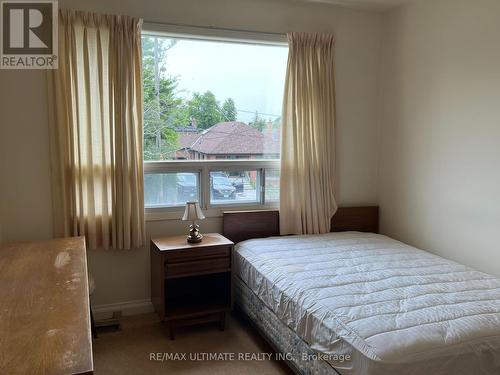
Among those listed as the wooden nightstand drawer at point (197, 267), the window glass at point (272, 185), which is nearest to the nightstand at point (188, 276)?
the wooden nightstand drawer at point (197, 267)

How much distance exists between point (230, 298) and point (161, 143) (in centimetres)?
134

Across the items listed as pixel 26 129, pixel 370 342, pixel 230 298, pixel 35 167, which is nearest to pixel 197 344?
pixel 230 298

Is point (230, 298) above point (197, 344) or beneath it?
above

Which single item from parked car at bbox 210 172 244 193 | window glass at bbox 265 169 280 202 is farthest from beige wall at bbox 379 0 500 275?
parked car at bbox 210 172 244 193

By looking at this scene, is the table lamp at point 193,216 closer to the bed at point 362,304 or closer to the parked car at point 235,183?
the bed at point 362,304

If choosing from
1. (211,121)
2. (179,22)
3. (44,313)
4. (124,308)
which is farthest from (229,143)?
(44,313)

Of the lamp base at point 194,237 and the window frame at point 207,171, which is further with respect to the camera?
the window frame at point 207,171

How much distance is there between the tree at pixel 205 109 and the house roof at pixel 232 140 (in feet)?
0.17

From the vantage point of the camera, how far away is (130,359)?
266 centimetres

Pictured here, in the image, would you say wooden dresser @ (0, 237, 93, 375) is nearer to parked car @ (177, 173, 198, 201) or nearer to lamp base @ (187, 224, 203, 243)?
lamp base @ (187, 224, 203, 243)

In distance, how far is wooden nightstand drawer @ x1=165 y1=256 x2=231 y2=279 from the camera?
2881 millimetres

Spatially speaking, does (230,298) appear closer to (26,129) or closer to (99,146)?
(99,146)

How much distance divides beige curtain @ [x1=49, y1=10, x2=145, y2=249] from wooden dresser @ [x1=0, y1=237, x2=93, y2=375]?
0.77 m

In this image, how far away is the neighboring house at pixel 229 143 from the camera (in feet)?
11.1
